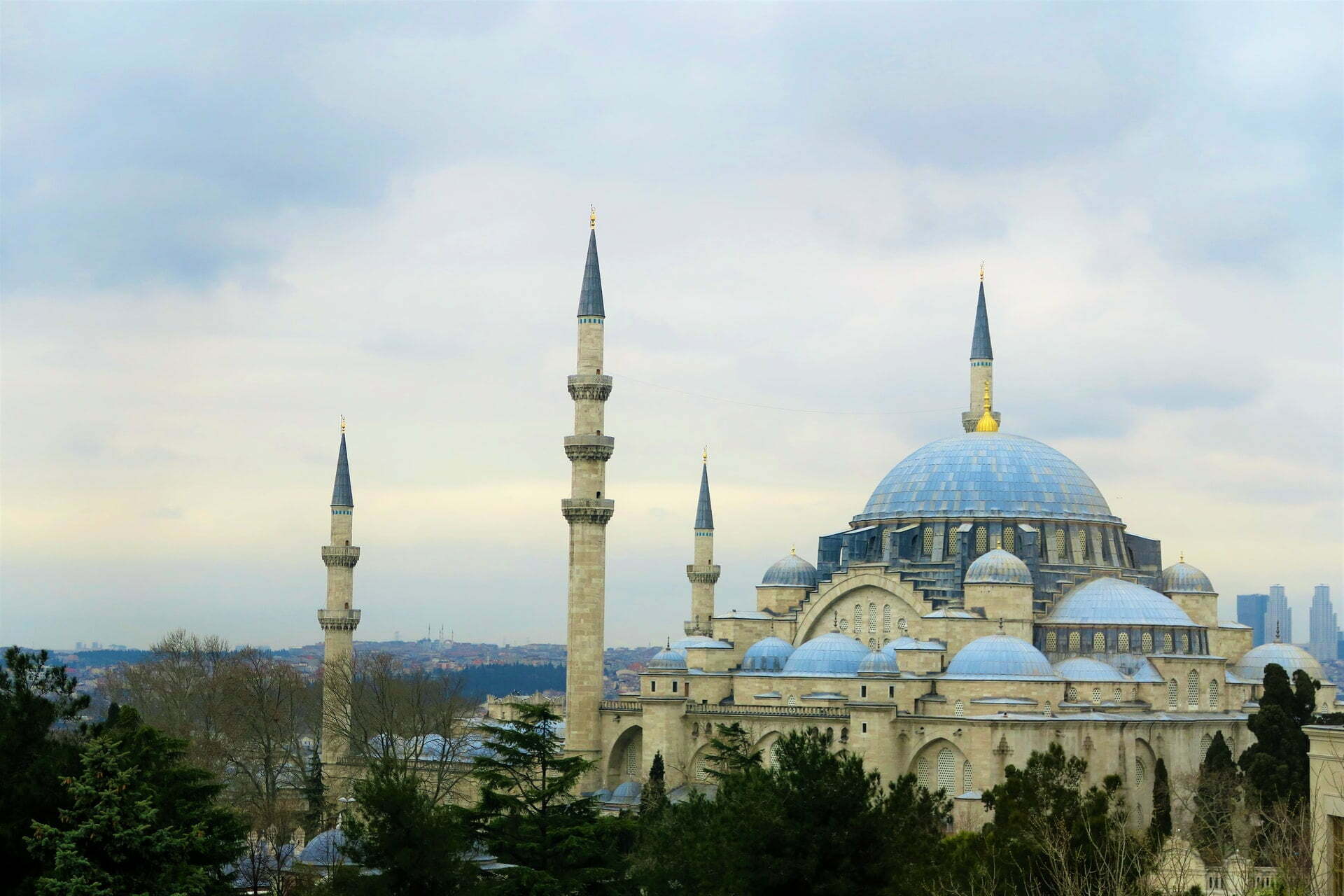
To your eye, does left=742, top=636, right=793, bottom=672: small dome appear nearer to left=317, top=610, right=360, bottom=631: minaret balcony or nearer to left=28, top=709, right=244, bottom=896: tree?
left=317, top=610, right=360, bottom=631: minaret balcony

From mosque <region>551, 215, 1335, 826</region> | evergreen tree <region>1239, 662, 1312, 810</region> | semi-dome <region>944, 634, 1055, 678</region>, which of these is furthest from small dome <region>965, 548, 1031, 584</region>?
evergreen tree <region>1239, 662, 1312, 810</region>

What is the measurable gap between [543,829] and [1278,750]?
49.6ft

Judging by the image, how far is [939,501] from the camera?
45.5 metres

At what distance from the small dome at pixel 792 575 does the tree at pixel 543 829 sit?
794 inches

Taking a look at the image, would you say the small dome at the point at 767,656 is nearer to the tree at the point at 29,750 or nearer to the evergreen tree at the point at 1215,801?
the evergreen tree at the point at 1215,801

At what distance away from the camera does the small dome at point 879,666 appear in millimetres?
38781

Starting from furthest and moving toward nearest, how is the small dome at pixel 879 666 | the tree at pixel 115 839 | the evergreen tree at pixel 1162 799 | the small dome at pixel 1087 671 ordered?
the small dome at pixel 1087 671, the small dome at pixel 879 666, the evergreen tree at pixel 1162 799, the tree at pixel 115 839

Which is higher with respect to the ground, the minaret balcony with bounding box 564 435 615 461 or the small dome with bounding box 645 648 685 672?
the minaret balcony with bounding box 564 435 615 461

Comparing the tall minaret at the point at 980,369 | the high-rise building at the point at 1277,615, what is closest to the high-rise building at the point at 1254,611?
the high-rise building at the point at 1277,615

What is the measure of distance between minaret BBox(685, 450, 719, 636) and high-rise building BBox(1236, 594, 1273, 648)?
4184 inches

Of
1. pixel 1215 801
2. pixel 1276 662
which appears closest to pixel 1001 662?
pixel 1215 801

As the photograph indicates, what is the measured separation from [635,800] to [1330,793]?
24242 millimetres

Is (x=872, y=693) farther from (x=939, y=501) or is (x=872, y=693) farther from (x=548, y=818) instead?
(x=548, y=818)

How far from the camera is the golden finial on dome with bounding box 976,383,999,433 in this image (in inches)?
1917
